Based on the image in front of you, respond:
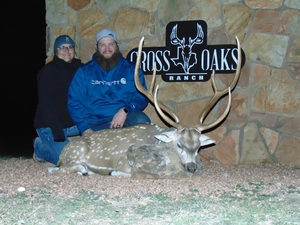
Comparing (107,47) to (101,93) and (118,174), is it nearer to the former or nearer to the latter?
(101,93)

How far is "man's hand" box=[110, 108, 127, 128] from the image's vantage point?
5.61 metres

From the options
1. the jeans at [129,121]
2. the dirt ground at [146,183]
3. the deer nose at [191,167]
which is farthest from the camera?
the jeans at [129,121]

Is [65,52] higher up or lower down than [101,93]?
higher up

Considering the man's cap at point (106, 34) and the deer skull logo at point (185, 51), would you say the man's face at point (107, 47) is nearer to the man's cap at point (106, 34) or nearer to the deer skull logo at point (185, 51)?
the man's cap at point (106, 34)

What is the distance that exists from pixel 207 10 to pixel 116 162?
232cm

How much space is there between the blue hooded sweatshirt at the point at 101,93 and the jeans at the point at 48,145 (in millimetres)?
363

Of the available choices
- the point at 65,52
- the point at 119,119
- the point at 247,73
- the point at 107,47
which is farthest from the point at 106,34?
the point at 247,73

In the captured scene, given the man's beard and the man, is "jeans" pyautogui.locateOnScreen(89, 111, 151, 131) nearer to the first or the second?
the man

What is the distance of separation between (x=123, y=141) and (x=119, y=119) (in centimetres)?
40

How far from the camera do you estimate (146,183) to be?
179 inches

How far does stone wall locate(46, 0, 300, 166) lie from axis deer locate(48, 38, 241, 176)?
93 cm

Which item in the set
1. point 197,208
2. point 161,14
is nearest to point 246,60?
point 161,14

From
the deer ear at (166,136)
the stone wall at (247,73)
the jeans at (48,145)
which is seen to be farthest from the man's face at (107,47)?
the deer ear at (166,136)

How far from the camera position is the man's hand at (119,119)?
221 inches
